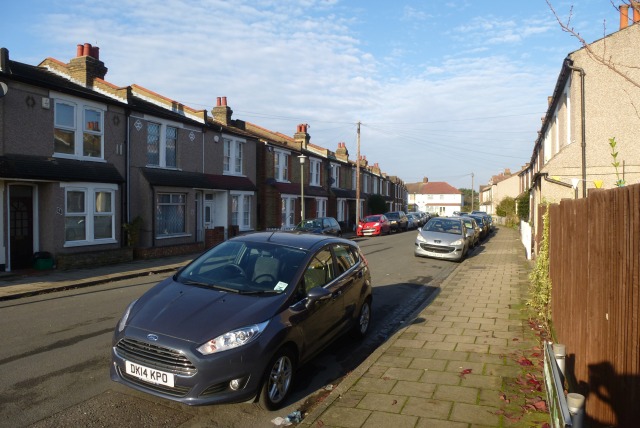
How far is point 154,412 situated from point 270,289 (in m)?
1.58

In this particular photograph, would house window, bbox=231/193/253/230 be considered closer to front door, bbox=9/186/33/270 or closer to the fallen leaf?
front door, bbox=9/186/33/270

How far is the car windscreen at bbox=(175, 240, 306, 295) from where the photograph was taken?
5.03 m

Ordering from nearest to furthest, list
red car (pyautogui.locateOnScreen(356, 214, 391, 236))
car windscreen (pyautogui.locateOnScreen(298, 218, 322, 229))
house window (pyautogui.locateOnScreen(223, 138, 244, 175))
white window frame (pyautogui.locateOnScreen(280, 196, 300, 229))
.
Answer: house window (pyautogui.locateOnScreen(223, 138, 244, 175)), car windscreen (pyautogui.locateOnScreen(298, 218, 322, 229)), white window frame (pyautogui.locateOnScreen(280, 196, 300, 229)), red car (pyautogui.locateOnScreen(356, 214, 391, 236))

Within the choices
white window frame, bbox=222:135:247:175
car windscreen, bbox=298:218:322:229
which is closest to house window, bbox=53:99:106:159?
white window frame, bbox=222:135:247:175

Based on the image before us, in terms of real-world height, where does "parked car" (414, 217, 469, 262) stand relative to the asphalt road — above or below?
above

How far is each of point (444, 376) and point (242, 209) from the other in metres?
20.0

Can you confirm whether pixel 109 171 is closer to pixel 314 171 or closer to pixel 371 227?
pixel 371 227

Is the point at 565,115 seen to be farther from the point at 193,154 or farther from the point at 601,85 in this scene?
the point at 193,154

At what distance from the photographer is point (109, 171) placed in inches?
623

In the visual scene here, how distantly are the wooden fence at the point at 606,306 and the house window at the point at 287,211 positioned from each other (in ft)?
79.5

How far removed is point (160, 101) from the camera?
70.2ft

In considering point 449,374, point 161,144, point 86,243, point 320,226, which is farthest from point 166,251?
point 449,374

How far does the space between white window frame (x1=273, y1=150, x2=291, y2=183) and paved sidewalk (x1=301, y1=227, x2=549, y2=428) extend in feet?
67.5

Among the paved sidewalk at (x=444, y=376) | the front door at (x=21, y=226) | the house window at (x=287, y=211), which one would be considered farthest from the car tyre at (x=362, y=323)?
the house window at (x=287, y=211)
